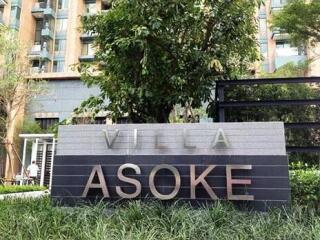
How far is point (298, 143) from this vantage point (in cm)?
812

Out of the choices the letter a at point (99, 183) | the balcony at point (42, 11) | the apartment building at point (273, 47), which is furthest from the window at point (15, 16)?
the letter a at point (99, 183)

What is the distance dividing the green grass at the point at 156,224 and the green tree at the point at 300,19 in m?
12.6

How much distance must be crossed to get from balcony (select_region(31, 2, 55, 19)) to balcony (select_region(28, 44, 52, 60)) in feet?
9.08

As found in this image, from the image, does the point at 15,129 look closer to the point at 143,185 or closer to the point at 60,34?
the point at 60,34

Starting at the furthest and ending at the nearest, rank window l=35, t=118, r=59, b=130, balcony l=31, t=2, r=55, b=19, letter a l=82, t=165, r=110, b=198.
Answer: balcony l=31, t=2, r=55, b=19 → window l=35, t=118, r=59, b=130 → letter a l=82, t=165, r=110, b=198

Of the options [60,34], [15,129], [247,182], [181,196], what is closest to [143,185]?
[181,196]

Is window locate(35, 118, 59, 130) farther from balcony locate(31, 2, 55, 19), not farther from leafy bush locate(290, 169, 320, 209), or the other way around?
leafy bush locate(290, 169, 320, 209)

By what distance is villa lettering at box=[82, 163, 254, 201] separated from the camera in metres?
6.44

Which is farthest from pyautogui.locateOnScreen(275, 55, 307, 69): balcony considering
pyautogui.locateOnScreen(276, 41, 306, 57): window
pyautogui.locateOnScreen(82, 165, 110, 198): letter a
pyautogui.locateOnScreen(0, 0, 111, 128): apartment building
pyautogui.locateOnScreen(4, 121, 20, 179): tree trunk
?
pyautogui.locateOnScreen(82, 165, 110, 198): letter a

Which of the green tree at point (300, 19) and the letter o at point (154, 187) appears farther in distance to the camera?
the green tree at point (300, 19)

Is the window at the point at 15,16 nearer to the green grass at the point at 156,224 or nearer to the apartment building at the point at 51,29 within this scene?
the apartment building at the point at 51,29

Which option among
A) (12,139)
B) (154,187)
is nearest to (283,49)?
(12,139)

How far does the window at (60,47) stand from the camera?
35.7 meters

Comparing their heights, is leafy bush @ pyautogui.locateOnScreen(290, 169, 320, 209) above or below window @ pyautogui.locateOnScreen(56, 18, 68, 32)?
below
